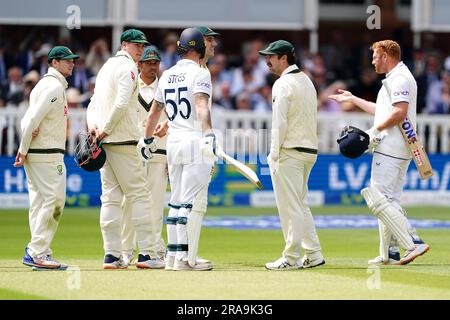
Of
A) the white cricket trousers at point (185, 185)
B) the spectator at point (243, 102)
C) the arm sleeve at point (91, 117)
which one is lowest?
the white cricket trousers at point (185, 185)

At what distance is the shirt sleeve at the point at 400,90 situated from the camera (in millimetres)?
12570

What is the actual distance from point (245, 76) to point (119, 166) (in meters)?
12.4

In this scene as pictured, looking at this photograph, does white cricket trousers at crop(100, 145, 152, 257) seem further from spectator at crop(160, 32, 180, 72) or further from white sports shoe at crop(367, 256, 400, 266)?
spectator at crop(160, 32, 180, 72)

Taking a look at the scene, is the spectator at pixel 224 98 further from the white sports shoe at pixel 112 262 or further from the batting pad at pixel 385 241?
Answer: the white sports shoe at pixel 112 262

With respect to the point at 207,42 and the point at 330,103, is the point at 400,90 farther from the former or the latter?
the point at 330,103

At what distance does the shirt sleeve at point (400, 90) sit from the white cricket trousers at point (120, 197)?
2815mm

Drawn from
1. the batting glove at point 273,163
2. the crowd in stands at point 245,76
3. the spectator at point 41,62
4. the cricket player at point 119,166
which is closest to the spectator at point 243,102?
the crowd in stands at point 245,76

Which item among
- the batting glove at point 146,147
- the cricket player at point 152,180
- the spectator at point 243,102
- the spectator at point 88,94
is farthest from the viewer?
the spectator at point 243,102

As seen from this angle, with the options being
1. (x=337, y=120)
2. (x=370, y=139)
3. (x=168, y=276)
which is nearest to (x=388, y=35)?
(x=337, y=120)

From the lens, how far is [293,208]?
1217cm

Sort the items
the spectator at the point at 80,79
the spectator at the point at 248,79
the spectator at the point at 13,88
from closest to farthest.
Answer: the spectator at the point at 13,88 → the spectator at the point at 80,79 → the spectator at the point at 248,79

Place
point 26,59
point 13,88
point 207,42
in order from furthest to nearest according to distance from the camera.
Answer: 1. point 26,59
2. point 13,88
3. point 207,42

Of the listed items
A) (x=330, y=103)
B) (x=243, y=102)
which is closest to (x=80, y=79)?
(x=243, y=102)
